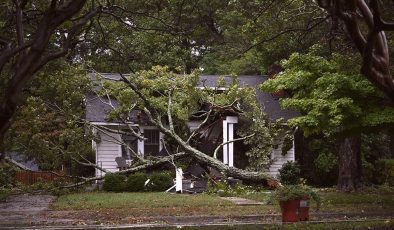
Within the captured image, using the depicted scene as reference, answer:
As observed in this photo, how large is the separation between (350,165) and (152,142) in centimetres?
1032

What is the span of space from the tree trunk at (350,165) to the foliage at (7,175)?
1331cm

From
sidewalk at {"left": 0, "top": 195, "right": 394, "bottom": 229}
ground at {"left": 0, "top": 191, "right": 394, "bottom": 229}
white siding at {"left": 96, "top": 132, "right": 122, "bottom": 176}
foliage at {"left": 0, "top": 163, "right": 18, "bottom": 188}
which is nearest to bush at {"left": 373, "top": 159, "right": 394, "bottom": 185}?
ground at {"left": 0, "top": 191, "right": 394, "bottom": 229}

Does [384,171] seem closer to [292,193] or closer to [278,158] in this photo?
[278,158]

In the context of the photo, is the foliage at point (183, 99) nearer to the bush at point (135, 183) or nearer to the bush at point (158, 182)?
the bush at point (158, 182)

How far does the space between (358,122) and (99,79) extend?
11.7 m

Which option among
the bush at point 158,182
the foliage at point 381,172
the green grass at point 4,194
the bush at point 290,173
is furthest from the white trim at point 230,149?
the green grass at point 4,194

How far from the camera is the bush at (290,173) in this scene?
24578mm

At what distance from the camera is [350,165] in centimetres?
2127

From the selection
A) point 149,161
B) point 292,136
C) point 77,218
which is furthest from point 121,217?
point 292,136

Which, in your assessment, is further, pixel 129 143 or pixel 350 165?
pixel 129 143

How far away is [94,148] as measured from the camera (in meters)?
26.5

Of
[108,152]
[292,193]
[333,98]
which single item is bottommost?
[292,193]

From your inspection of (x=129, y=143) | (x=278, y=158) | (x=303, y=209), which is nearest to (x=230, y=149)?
(x=278, y=158)

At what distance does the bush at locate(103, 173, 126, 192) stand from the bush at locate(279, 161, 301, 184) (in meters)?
6.98
